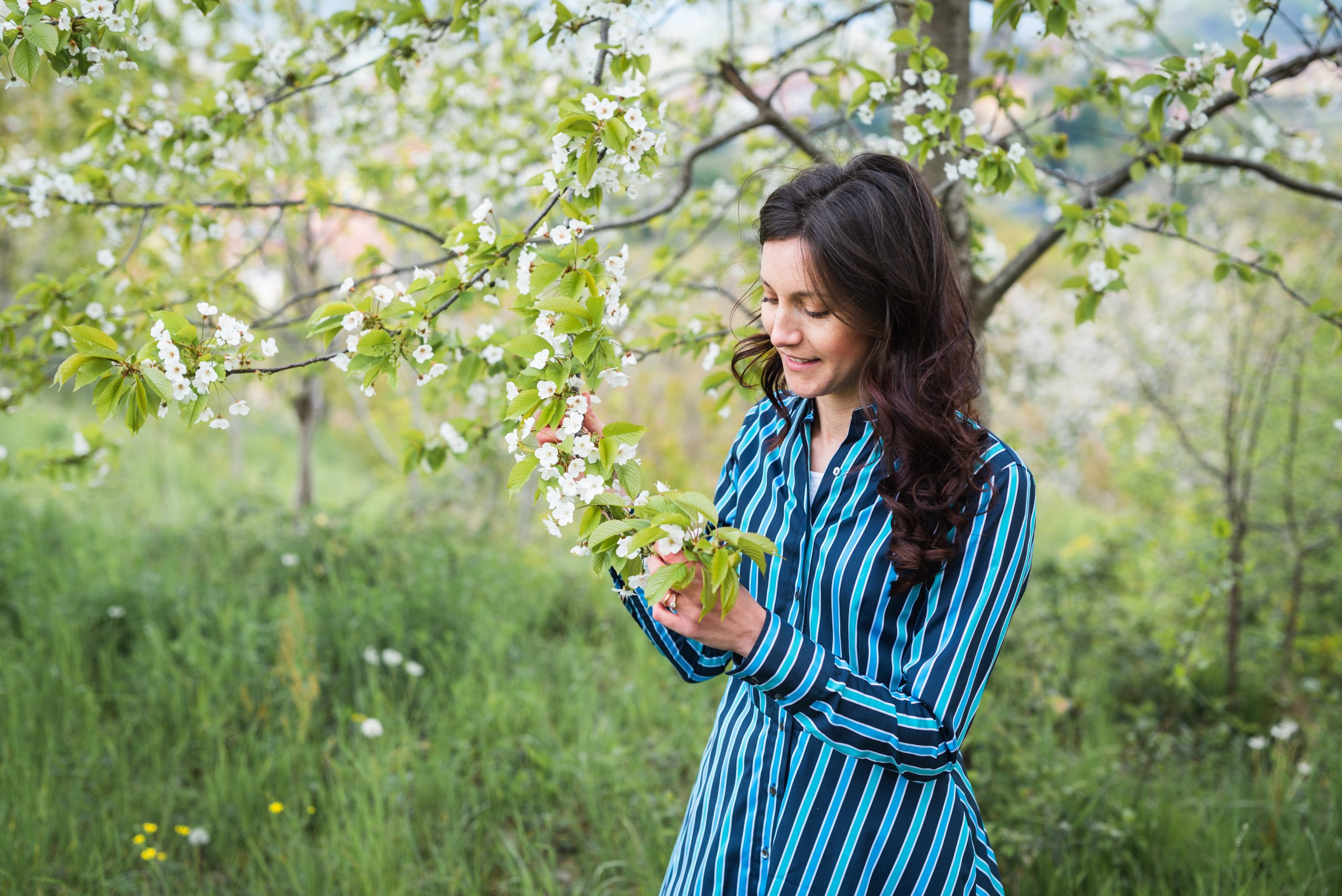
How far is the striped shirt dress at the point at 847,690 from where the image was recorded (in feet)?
3.79

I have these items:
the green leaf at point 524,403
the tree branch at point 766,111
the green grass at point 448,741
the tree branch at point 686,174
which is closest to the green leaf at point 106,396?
the green leaf at point 524,403

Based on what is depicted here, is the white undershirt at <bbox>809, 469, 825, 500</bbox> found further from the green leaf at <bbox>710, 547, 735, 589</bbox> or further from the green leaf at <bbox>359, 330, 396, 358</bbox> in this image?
the green leaf at <bbox>359, 330, 396, 358</bbox>

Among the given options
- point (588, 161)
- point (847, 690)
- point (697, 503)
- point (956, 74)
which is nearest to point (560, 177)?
point (588, 161)

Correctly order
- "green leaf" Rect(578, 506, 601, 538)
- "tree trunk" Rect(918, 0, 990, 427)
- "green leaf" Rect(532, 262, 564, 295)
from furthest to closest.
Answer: "tree trunk" Rect(918, 0, 990, 427) → "green leaf" Rect(532, 262, 564, 295) → "green leaf" Rect(578, 506, 601, 538)

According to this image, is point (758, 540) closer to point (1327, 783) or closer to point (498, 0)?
point (1327, 783)

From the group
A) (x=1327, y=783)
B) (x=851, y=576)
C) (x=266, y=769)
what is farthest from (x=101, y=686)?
(x=1327, y=783)

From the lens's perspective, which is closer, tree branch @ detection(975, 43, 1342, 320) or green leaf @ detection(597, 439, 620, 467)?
green leaf @ detection(597, 439, 620, 467)

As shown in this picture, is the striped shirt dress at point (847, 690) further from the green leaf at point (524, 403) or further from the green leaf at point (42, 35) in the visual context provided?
the green leaf at point (42, 35)

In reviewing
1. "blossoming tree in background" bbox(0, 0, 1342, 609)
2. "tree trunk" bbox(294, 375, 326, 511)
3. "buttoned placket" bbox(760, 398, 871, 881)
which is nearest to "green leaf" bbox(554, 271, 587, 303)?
"blossoming tree in background" bbox(0, 0, 1342, 609)

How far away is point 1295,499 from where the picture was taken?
13.4 feet

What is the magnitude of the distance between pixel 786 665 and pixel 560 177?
91 cm

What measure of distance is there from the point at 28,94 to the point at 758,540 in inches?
336

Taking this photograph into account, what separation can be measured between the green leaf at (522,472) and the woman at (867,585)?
26cm

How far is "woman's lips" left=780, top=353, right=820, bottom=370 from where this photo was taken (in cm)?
133
